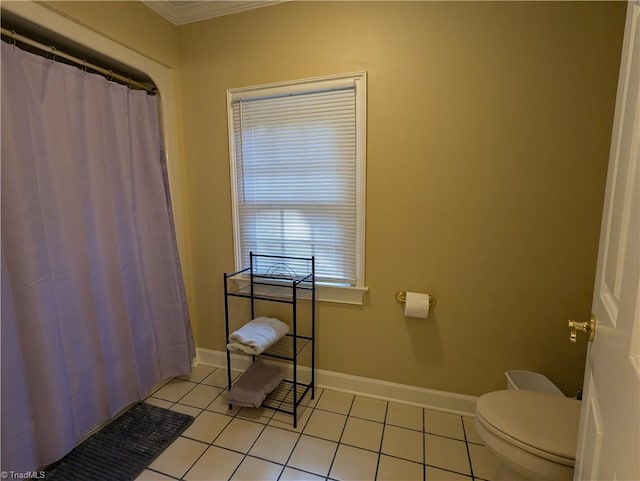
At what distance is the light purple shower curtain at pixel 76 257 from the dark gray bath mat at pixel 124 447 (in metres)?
0.08

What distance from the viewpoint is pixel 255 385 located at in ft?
6.18

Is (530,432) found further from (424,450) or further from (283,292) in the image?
(283,292)

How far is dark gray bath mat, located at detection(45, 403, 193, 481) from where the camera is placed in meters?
1.44

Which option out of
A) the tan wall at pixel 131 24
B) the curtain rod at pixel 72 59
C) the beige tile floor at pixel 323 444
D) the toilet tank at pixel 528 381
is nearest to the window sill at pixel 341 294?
the beige tile floor at pixel 323 444

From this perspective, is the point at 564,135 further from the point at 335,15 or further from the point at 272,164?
the point at 272,164

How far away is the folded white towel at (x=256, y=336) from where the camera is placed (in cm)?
170

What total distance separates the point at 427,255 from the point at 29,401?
1991mm

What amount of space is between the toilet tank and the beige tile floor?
1.14ft

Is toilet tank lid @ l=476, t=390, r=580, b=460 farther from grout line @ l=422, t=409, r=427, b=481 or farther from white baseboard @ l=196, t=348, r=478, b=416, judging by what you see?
white baseboard @ l=196, t=348, r=478, b=416

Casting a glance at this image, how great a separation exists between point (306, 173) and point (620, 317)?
1.56 metres

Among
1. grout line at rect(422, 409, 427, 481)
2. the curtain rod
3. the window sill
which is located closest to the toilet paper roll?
the window sill

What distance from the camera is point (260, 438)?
5.43ft

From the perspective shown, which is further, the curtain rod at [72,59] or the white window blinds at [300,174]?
the white window blinds at [300,174]

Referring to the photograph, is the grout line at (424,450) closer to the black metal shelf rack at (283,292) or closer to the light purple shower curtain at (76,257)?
the black metal shelf rack at (283,292)
